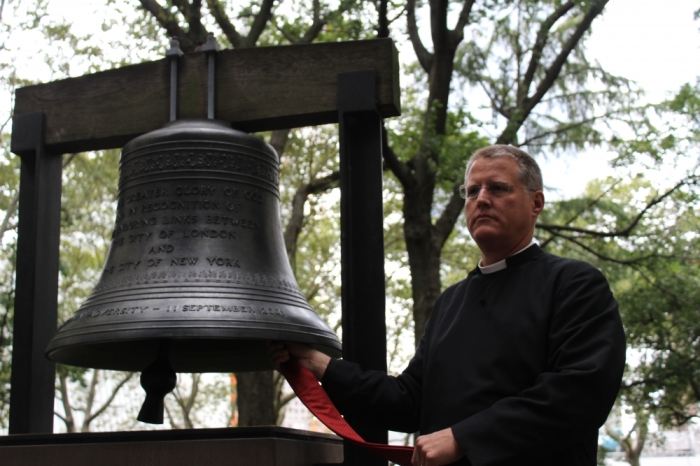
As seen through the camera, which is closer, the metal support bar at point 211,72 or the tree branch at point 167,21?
the metal support bar at point 211,72

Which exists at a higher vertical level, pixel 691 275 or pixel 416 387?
pixel 691 275

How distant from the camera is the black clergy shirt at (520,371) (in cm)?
238

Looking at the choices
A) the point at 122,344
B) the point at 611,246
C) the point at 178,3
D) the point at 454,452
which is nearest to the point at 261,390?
the point at 178,3

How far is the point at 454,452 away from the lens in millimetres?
2447

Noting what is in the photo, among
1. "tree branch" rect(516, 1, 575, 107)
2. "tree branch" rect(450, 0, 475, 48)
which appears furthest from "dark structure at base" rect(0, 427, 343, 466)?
"tree branch" rect(516, 1, 575, 107)

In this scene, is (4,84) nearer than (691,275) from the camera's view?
No

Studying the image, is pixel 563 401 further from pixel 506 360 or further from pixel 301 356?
pixel 301 356

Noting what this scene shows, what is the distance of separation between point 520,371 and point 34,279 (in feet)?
8.59

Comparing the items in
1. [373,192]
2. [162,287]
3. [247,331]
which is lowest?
[247,331]

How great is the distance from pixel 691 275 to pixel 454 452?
10.3 m

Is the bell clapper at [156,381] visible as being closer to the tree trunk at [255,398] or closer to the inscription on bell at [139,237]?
the inscription on bell at [139,237]

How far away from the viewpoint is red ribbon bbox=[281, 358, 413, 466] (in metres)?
2.77

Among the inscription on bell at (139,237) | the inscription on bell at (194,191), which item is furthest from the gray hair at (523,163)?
the inscription on bell at (139,237)

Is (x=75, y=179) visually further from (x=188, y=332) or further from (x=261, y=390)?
(x=188, y=332)
